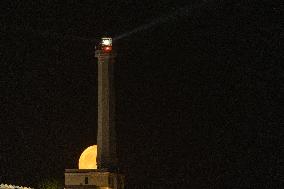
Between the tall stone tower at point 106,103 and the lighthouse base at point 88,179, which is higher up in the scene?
the tall stone tower at point 106,103

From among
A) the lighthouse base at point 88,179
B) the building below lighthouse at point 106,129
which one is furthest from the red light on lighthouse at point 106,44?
the lighthouse base at point 88,179

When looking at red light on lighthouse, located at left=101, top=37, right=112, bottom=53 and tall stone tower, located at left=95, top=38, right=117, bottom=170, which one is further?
red light on lighthouse, located at left=101, top=37, right=112, bottom=53

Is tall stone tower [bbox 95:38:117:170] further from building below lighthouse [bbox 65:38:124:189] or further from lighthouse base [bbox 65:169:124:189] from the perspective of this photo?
lighthouse base [bbox 65:169:124:189]

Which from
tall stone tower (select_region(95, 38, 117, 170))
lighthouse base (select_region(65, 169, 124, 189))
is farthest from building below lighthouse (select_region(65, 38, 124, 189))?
lighthouse base (select_region(65, 169, 124, 189))

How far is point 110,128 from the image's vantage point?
5653 centimetres

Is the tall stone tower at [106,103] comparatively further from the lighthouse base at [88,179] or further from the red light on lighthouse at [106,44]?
the lighthouse base at [88,179]

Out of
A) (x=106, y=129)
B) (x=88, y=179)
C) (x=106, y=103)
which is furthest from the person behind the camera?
(x=106, y=103)

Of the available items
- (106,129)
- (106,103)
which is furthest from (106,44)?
(106,129)

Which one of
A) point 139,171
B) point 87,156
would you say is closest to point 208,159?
point 139,171

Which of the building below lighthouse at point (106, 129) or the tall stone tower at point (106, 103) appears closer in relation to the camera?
the building below lighthouse at point (106, 129)

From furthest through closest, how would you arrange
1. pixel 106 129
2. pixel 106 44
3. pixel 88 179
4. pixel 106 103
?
pixel 106 44
pixel 106 103
pixel 106 129
pixel 88 179

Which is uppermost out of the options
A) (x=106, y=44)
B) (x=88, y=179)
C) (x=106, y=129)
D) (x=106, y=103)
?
(x=106, y=44)

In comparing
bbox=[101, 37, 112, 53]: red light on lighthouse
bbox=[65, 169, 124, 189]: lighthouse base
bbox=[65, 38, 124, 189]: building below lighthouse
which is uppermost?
bbox=[101, 37, 112, 53]: red light on lighthouse

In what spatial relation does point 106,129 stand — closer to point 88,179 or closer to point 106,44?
point 88,179
